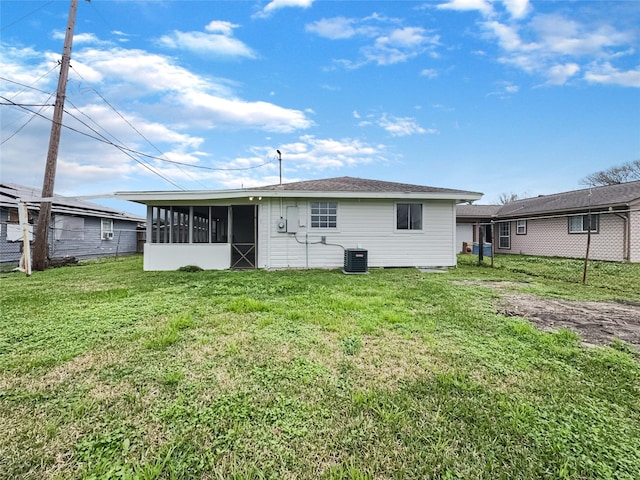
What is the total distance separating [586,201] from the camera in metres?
12.7

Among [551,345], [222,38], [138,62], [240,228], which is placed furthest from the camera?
[240,228]

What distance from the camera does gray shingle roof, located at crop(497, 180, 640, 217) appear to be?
36.9 ft

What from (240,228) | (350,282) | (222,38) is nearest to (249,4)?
(222,38)

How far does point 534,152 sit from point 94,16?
22.6 metres

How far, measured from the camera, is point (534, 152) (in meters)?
18.3

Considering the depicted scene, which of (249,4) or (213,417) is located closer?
(213,417)

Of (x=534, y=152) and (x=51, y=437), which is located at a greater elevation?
(x=534, y=152)

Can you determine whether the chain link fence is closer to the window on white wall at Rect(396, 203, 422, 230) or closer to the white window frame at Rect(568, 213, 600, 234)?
the white window frame at Rect(568, 213, 600, 234)

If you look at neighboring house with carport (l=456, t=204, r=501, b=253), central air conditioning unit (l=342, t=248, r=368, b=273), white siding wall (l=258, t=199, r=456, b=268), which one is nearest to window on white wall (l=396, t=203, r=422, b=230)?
white siding wall (l=258, t=199, r=456, b=268)

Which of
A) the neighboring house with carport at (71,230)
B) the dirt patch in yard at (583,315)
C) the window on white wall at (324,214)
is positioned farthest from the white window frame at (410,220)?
the neighboring house with carport at (71,230)

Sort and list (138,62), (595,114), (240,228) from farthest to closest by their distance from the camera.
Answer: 1. (240,228)
2. (595,114)
3. (138,62)

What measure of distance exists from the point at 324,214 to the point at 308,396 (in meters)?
7.42

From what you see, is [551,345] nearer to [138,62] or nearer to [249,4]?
[249,4]

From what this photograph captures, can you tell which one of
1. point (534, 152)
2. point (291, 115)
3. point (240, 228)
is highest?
point (291, 115)
